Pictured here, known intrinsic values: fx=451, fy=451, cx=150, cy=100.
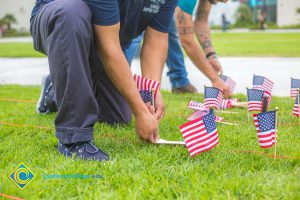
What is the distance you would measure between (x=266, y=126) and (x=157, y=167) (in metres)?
0.52

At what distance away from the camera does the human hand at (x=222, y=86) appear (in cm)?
364

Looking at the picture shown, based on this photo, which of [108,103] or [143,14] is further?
[108,103]

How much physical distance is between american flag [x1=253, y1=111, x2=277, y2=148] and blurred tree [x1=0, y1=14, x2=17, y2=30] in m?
39.6

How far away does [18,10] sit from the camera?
4216cm

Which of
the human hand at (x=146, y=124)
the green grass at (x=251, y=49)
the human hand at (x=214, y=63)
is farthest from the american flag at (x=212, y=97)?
the green grass at (x=251, y=49)

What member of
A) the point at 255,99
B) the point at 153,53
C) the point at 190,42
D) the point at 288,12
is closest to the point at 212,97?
the point at 255,99

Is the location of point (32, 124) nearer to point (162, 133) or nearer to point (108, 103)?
point (108, 103)

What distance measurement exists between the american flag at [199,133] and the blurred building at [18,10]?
41.8 metres

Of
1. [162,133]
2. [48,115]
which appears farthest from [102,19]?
[48,115]

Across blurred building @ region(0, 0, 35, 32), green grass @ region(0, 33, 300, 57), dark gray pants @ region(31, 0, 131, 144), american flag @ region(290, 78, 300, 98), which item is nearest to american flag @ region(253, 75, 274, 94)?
american flag @ region(290, 78, 300, 98)

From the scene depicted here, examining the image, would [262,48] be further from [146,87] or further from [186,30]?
[146,87]

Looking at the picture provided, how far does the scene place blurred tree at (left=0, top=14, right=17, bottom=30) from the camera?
39.0m

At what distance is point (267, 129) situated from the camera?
203cm

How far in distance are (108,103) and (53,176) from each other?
1220 millimetres
